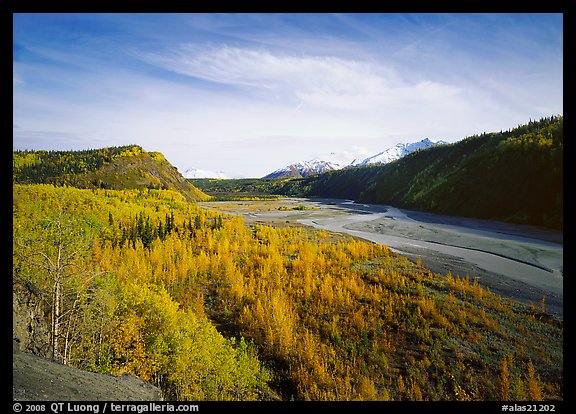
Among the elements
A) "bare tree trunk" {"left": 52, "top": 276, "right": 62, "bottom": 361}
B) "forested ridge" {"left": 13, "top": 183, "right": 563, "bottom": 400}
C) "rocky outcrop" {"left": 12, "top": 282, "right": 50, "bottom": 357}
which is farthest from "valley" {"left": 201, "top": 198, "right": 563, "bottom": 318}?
"rocky outcrop" {"left": 12, "top": 282, "right": 50, "bottom": 357}

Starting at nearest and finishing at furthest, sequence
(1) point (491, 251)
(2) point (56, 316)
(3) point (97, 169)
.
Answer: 1. (2) point (56, 316)
2. (1) point (491, 251)
3. (3) point (97, 169)

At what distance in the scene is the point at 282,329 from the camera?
36.6 feet

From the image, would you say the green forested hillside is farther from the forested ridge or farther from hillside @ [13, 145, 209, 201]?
hillside @ [13, 145, 209, 201]

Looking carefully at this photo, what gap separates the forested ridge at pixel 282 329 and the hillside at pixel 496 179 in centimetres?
2868

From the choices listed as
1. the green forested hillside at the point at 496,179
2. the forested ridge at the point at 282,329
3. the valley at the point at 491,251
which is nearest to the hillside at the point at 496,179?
the green forested hillside at the point at 496,179

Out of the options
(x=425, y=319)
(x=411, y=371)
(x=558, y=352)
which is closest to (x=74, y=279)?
(x=411, y=371)

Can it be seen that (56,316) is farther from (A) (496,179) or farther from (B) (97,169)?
(B) (97,169)

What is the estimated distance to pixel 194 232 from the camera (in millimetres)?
29047

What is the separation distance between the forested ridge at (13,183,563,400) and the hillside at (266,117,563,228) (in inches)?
1129

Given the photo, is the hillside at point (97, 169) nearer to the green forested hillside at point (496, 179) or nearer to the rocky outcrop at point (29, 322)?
the rocky outcrop at point (29, 322)

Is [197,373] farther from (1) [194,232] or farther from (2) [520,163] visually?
(2) [520,163]

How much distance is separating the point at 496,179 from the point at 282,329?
160 ft

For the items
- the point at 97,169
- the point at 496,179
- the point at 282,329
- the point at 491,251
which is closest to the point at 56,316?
the point at 282,329
